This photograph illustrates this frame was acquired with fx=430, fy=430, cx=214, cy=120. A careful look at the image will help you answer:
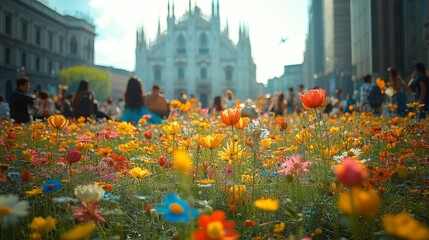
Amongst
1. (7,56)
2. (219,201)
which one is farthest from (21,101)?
(7,56)

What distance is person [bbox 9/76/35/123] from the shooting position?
27.6 feet

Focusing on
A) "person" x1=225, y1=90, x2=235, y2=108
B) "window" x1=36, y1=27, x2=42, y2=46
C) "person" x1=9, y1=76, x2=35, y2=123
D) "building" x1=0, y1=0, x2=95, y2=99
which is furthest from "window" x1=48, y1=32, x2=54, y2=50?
"person" x1=9, y1=76, x2=35, y2=123

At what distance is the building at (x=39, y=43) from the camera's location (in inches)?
1495

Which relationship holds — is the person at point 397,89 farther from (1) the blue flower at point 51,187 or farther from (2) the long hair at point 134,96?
(1) the blue flower at point 51,187

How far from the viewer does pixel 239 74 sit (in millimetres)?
51406

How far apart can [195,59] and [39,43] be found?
17478 millimetres

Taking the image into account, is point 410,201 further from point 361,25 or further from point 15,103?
point 361,25

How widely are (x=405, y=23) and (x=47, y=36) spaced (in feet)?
126

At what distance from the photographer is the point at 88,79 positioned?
1996 inches

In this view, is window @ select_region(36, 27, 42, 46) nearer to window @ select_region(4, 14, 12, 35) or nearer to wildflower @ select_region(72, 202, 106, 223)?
window @ select_region(4, 14, 12, 35)

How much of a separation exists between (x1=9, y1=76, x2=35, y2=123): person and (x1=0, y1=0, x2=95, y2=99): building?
31.0 metres

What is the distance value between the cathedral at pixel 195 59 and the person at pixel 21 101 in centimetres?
4236

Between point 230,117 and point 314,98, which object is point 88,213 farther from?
point 314,98

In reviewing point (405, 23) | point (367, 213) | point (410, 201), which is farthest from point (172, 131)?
point (405, 23)
